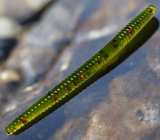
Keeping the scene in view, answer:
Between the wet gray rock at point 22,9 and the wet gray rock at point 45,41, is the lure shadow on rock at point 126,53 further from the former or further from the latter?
the wet gray rock at point 22,9

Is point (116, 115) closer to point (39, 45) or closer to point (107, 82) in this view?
point (107, 82)

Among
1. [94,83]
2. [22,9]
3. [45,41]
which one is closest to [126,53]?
[94,83]

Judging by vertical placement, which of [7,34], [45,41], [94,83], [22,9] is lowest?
[94,83]

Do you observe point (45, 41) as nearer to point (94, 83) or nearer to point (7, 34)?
point (7, 34)

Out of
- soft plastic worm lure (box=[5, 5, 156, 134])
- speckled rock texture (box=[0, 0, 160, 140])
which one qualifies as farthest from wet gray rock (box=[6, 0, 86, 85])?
soft plastic worm lure (box=[5, 5, 156, 134])

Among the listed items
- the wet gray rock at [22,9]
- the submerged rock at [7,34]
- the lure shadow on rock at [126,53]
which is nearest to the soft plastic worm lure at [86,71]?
the lure shadow on rock at [126,53]

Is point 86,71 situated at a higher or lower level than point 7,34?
lower
